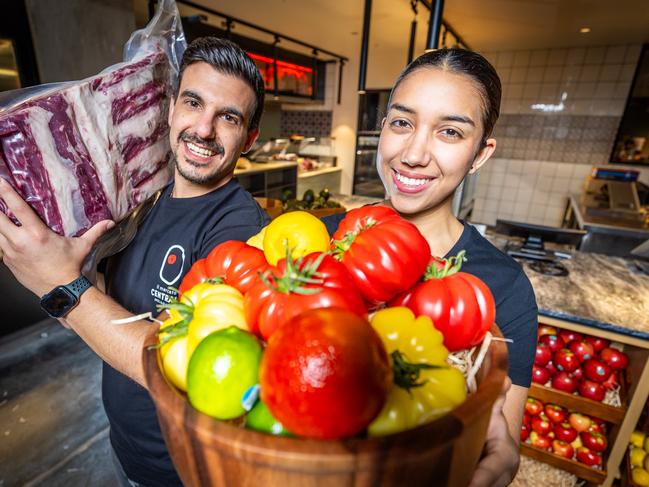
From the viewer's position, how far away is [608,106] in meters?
5.48

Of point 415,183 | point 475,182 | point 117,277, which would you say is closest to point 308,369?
point 415,183

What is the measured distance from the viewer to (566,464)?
1.89 meters

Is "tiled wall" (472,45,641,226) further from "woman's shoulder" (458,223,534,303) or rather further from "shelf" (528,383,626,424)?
"woman's shoulder" (458,223,534,303)

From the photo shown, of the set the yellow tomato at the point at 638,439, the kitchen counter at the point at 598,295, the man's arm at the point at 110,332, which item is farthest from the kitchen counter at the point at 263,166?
the yellow tomato at the point at 638,439

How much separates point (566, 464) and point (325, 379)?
7.60ft

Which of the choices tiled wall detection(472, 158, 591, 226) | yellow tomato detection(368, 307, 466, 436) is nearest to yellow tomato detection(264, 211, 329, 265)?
yellow tomato detection(368, 307, 466, 436)

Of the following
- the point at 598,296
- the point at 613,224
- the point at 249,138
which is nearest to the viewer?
the point at 249,138

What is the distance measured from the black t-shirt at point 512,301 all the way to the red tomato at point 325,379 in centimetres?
68

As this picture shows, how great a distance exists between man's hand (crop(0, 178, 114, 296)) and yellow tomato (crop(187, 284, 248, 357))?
50 centimetres

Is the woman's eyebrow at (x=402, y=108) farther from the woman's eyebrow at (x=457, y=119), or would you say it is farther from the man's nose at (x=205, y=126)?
the man's nose at (x=205, y=126)

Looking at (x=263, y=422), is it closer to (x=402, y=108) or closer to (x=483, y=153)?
(x=402, y=108)

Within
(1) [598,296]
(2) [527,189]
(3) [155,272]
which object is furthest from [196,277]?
(2) [527,189]

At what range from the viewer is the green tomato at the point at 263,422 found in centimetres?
37

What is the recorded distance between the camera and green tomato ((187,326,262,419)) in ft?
1.24
